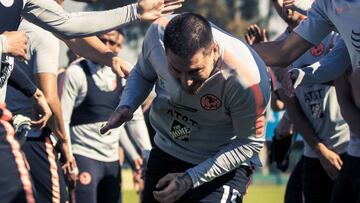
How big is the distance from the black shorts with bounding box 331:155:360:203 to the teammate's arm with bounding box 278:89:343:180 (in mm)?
976

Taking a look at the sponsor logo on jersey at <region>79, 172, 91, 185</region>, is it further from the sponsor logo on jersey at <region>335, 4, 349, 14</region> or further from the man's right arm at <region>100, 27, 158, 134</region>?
the sponsor logo on jersey at <region>335, 4, 349, 14</region>

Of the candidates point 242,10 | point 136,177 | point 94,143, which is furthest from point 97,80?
point 242,10

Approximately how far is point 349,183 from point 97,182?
2.89 metres

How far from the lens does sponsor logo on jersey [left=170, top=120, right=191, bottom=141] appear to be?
6133 millimetres

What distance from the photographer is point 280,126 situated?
357 inches

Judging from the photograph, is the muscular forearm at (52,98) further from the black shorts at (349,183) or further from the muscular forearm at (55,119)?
the black shorts at (349,183)

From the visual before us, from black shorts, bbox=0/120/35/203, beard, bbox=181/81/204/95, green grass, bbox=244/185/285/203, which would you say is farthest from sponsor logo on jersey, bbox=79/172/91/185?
green grass, bbox=244/185/285/203

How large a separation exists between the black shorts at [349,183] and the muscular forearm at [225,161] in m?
0.98

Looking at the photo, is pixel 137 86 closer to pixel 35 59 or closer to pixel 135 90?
pixel 135 90

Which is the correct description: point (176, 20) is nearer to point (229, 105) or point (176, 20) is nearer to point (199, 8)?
point (229, 105)

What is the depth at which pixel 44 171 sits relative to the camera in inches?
290

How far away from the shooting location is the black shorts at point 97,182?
8.77 metres

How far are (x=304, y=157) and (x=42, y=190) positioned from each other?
234cm

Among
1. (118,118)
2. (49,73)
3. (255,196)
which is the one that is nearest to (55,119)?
(49,73)
